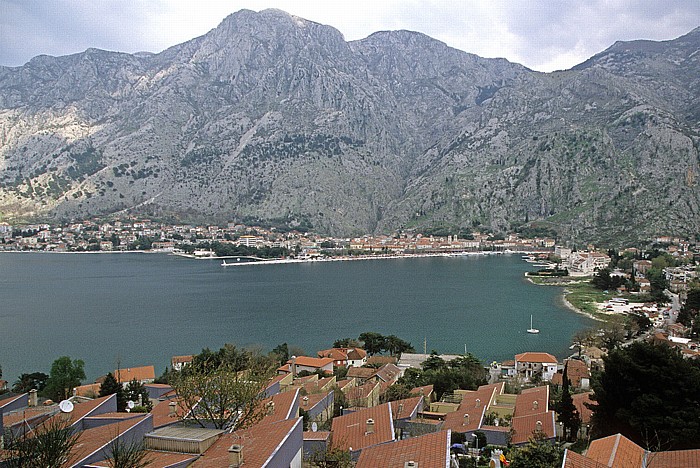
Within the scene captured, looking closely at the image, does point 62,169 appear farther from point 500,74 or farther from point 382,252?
point 500,74

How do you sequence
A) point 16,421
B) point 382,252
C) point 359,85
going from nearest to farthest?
1. point 16,421
2. point 382,252
3. point 359,85

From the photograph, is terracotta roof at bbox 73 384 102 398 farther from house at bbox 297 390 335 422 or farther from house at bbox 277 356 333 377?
house at bbox 297 390 335 422

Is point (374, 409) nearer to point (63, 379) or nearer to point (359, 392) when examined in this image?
point (359, 392)

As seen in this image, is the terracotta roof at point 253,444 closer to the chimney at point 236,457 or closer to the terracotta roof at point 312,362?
the chimney at point 236,457

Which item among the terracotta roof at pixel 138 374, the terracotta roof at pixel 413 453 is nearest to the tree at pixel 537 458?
the terracotta roof at pixel 413 453

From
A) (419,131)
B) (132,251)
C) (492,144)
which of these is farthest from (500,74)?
(132,251)

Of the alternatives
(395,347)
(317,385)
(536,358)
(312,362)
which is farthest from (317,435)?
(395,347)

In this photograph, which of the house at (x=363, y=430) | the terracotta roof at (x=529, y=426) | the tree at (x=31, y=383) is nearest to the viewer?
the house at (x=363, y=430)
